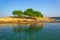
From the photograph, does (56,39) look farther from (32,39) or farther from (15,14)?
(15,14)

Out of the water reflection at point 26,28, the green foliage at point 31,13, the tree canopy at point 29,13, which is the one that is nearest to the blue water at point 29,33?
the water reflection at point 26,28

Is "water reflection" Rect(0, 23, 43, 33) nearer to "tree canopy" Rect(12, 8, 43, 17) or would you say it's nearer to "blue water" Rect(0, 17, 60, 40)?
"blue water" Rect(0, 17, 60, 40)

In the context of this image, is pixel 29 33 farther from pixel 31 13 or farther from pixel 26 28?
pixel 31 13

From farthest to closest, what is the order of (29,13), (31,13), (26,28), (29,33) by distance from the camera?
(31,13)
(29,13)
(26,28)
(29,33)

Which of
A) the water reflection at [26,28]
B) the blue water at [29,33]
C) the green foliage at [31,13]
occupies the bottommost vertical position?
the water reflection at [26,28]

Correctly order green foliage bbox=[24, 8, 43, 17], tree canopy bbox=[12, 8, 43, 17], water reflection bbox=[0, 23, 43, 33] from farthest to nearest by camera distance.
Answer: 1. tree canopy bbox=[12, 8, 43, 17]
2. green foliage bbox=[24, 8, 43, 17]
3. water reflection bbox=[0, 23, 43, 33]

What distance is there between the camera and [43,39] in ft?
74.4

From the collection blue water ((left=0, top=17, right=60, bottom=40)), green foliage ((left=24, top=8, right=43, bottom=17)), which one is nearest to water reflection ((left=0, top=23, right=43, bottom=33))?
blue water ((left=0, top=17, right=60, bottom=40))

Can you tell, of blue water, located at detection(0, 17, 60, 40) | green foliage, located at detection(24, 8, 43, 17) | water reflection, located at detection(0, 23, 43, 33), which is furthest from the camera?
green foliage, located at detection(24, 8, 43, 17)

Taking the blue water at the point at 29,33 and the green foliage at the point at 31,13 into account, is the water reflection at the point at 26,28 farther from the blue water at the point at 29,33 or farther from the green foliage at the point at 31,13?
the green foliage at the point at 31,13

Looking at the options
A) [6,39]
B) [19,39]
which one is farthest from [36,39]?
[6,39]

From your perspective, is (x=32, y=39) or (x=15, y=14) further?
(x=15, y=14)

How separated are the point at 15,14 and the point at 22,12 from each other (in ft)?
15.7

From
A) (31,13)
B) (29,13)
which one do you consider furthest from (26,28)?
(31,13)
